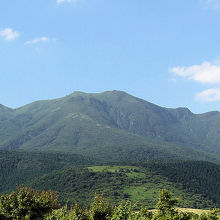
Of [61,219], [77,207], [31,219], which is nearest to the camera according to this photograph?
[61,219]

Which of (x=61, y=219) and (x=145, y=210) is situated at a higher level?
(x=61, y=219)

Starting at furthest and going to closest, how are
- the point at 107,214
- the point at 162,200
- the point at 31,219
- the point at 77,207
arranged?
the point at 162,200
the point at 77,207
the point at 31,219
the point at 107,214

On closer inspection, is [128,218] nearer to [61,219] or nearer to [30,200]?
[61,219]

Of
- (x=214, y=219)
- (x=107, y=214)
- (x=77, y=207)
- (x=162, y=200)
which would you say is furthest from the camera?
(x=162, y=200)

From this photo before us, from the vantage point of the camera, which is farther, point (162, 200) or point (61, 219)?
point (162, 200)

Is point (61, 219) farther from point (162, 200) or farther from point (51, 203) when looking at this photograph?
point (162, 200)

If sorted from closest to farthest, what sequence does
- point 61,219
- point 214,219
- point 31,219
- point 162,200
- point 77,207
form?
point 61,219 < point 31,219 < point 77,207 < point 214,219 < point 162,200

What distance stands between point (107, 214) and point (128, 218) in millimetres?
5747

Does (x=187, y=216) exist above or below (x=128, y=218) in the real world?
below

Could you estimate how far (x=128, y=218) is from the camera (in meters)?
44.9

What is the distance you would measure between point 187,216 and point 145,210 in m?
12.1

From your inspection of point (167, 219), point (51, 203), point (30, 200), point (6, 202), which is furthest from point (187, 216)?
point (6, 202)

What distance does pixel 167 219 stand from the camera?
44844 millimetres

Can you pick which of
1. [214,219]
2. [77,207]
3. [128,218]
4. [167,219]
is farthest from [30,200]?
[214,219]
